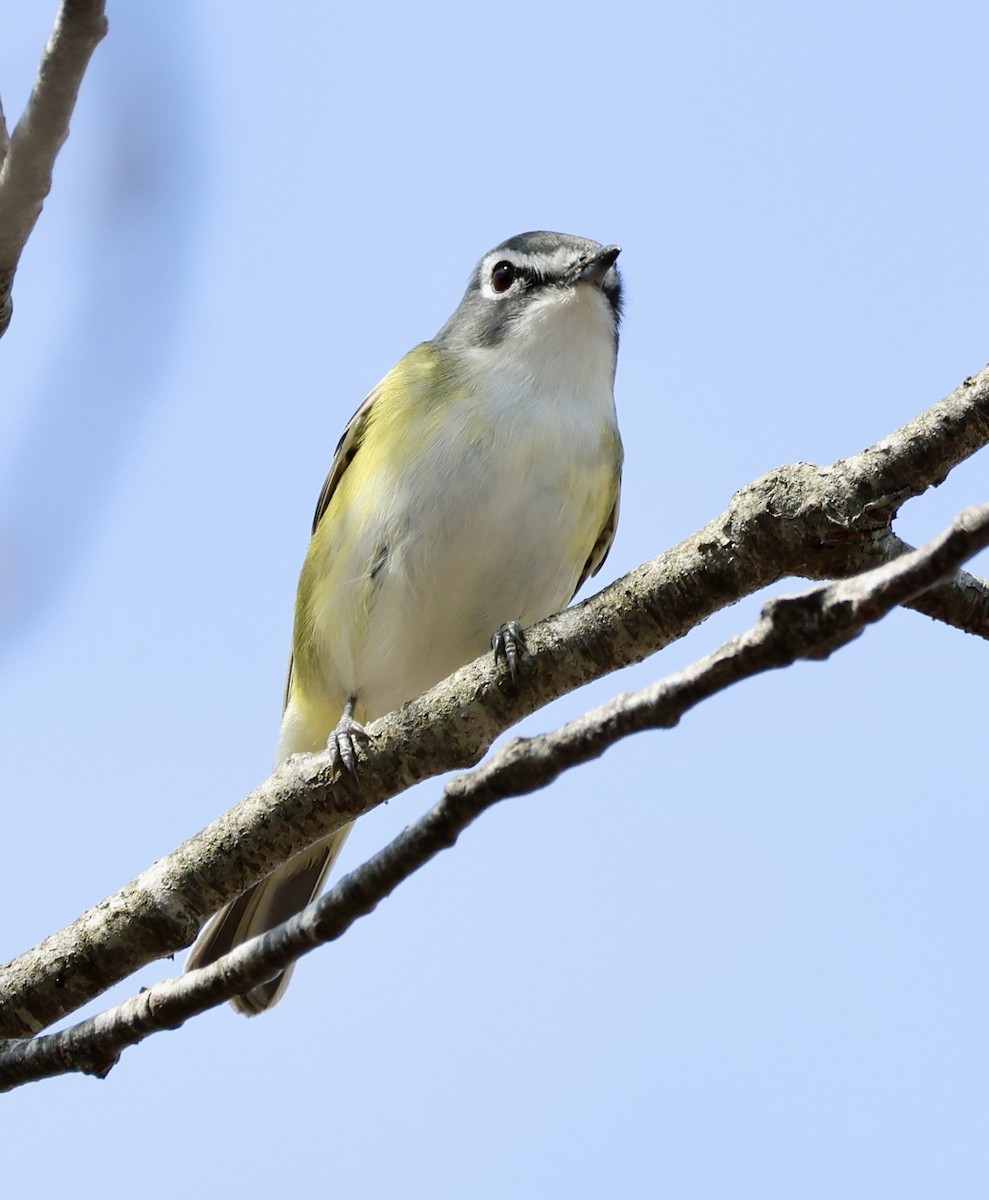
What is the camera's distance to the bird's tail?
5449 mm

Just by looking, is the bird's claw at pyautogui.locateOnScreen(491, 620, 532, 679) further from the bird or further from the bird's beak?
the bird's beak

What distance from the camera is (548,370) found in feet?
18.7

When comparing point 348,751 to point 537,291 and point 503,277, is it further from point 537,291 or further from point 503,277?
point 503,277

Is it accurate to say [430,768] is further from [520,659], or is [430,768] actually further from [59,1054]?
[59,1054]

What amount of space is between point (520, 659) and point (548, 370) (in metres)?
2.52

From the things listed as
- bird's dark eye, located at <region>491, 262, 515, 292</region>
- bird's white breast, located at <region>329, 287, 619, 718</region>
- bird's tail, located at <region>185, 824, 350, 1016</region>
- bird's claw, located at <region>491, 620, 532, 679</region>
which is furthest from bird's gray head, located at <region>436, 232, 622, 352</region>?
bird's claw, located at <region>491, 620, 532, 679</region>

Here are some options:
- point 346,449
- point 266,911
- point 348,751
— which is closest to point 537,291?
point 346,449

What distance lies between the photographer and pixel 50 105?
2557 millimetres

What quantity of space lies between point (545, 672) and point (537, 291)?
10.1ft

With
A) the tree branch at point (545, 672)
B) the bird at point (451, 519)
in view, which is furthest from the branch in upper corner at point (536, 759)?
the bird at point (451, 519)

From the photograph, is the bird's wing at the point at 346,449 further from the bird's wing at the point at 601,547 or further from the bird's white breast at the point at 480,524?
the bird's wing at the point at 601,547

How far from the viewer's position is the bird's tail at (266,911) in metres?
5.45

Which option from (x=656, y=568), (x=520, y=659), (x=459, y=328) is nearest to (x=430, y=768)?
(x=520, y=659)

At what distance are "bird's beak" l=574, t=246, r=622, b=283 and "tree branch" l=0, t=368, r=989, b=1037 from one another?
2.81 meters
